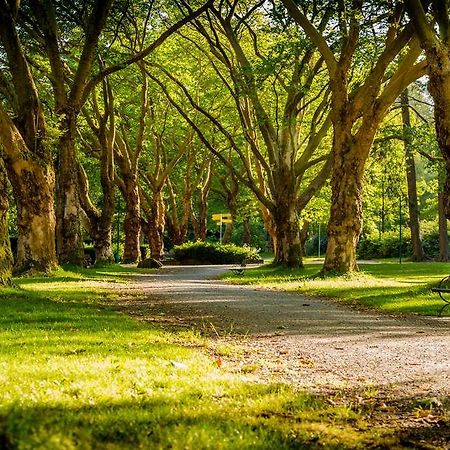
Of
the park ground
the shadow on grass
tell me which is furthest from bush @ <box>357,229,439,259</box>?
the shadow on grass

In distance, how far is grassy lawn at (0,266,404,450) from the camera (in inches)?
145

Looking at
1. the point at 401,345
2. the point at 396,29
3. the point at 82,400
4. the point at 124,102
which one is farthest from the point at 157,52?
the point at 82,400

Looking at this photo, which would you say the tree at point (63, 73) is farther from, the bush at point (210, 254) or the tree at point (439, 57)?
the bush at point (210, 254)

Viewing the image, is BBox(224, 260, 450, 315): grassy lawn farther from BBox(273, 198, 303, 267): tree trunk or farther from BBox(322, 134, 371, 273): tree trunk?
BBox(273, 198, 303, 267): tree trunk

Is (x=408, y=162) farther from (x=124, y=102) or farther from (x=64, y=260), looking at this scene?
(x=64, y=260)

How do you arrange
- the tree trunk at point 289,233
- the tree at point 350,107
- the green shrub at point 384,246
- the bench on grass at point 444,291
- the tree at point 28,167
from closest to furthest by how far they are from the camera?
the bench on grass at point 444,291, the tree at point 28,167, the tree at point 350,107, the tree trunk at point 289,233, the green shrub at point 384,246

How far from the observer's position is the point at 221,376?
235 inches

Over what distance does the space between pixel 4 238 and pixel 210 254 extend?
27.6 meters

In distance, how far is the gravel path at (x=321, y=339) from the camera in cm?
629

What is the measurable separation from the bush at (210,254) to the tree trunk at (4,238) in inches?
1052

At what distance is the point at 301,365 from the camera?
6.97 meters

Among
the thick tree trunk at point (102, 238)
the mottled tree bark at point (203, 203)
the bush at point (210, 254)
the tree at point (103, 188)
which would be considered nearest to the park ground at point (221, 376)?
the tree at point (103, 188)

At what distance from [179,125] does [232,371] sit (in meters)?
35.2

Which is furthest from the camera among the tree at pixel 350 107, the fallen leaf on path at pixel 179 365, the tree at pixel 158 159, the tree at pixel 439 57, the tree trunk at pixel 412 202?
the tree at pixel 158 159
